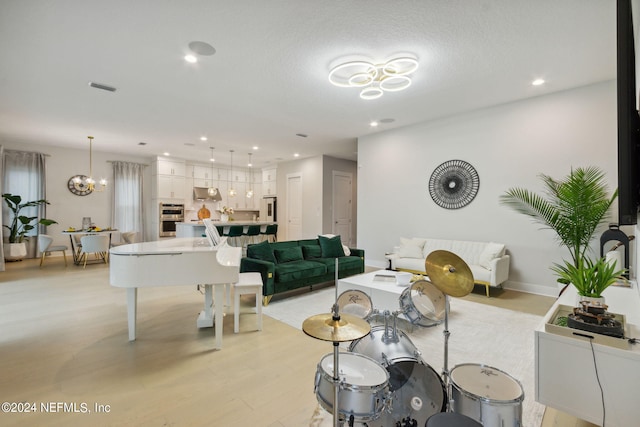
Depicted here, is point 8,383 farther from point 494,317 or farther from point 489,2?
point 489,2

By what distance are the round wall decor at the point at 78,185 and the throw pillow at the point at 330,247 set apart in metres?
7.09

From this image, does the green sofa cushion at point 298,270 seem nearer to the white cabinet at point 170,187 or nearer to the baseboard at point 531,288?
the baseboard at point 531,288

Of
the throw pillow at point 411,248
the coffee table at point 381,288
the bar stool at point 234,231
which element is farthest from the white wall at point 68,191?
the throw pillow at point 411,248

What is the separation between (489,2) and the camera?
7.57 ft

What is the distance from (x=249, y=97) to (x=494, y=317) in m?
4.40

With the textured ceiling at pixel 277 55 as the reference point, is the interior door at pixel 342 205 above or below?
below

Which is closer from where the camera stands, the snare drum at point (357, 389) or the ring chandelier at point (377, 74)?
the snare drum at point (357, 389)

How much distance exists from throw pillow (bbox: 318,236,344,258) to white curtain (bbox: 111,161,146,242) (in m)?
6.57

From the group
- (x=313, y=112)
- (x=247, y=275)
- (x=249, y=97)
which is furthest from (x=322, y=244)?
(x=249, y=97)

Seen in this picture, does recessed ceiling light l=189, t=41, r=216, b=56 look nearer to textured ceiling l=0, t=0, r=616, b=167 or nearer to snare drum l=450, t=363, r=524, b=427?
textured ceiling l=0, t=0, r=616, b=167

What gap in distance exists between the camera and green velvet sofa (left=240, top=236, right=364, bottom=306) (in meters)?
3.82

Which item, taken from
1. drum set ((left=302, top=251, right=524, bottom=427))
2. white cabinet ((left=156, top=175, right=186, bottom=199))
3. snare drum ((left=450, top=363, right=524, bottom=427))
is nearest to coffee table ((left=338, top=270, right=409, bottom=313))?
drum set ((left=302, top=251, right=524, bottom=427))

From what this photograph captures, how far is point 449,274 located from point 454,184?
4.07 m

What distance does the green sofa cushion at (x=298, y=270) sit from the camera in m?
3.89
